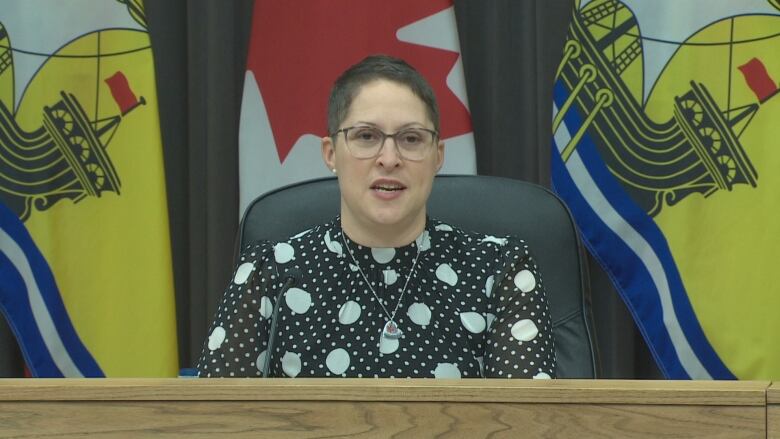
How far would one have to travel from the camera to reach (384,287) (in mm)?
1762

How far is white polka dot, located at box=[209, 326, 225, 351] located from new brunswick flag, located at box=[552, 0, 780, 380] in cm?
106

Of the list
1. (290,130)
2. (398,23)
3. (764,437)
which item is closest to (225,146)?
(290,130)

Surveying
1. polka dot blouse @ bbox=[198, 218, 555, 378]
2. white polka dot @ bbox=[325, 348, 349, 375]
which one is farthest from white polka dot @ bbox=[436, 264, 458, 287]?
white polka dot @ bbox=[325, 348, 349, 375]

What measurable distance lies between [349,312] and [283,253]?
6.3 inches

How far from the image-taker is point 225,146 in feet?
8.68

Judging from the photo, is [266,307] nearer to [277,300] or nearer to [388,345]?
[277,300]

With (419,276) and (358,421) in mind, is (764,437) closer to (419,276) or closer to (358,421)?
(358,421)

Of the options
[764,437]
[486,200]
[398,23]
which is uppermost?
[398,23]

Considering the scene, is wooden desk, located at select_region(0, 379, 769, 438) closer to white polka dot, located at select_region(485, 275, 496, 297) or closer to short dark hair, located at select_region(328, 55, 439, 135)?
white polka dot, located at select_region(485, 275, 496, 297)

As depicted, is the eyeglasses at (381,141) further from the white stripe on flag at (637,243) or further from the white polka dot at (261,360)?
the white stripe on flag at (637,243)

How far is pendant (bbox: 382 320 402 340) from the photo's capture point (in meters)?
1.71

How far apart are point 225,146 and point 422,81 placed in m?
0.97

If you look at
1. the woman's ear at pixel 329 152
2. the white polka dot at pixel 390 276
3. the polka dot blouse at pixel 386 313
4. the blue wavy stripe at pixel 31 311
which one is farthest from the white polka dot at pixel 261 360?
the blue wavy stripe at pixel 31 311

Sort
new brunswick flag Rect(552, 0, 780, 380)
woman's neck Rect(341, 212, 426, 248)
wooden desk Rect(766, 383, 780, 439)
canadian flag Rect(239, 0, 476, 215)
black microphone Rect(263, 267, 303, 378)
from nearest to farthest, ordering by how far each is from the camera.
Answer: wooden desk Rect(766, 383, 780, 439) → black microphone Rect(263, 267, 303, 378) → woman's neck Rect(341, 212, 426, 248) → new brunswick flag Rect(552, 0, 780, 380) → canadian flag Rect(239, 0, 476, 215)
